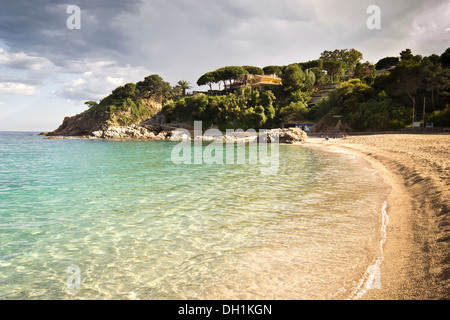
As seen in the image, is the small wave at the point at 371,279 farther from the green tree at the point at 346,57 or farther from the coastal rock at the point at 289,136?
the green tree at the point at 346,57

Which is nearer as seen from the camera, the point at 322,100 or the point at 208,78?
the point at 322,100

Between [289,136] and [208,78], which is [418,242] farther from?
[208,78]

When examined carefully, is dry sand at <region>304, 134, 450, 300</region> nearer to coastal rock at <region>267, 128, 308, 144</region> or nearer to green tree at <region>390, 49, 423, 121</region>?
coastal rock at <region>267, 128, 308, 144</region>

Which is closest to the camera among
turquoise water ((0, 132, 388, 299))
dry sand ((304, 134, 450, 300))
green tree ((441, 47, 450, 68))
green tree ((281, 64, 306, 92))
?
dry sand ((304, 134, 450, 300))

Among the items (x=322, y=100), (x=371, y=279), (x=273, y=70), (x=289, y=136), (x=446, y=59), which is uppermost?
(x=273, y=70)

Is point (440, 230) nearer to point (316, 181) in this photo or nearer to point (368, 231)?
point (368, 231)

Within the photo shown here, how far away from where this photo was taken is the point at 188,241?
237 inches

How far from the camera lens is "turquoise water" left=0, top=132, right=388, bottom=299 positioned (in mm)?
4215

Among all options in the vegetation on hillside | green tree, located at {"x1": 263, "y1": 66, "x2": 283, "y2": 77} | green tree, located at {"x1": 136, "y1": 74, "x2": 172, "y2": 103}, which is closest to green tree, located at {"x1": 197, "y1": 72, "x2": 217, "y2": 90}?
the vegetation on hillside

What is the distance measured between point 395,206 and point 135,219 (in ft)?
25.8

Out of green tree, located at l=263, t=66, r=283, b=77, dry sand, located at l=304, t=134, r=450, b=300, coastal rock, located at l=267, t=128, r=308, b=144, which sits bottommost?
dry sand, located at l=304, t=134, r=450, b=300

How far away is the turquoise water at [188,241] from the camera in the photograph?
421cm

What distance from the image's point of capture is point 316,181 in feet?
41.0

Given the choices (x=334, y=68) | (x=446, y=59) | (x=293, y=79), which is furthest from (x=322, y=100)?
(x=334, y=68)
